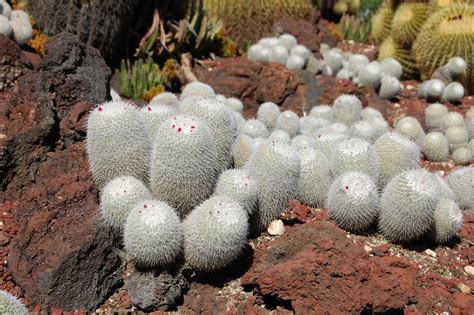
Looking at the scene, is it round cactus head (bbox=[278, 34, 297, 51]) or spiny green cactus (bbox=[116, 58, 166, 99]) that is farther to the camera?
round cactus head (bbox=[278, 34, 297, 51])

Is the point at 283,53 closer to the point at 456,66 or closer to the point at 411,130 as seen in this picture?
the point at 411,130

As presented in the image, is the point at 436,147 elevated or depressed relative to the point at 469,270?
depressed

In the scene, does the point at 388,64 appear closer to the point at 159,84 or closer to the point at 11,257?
the point at 159,84

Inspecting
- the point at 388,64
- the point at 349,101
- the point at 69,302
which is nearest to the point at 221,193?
the point at 69,302

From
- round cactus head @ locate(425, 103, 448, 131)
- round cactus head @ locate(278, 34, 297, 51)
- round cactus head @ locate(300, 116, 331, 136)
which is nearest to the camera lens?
round cactus head @ locate(300, 116, 331, 136)

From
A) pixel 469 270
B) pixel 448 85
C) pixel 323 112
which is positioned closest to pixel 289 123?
pixel 323 112

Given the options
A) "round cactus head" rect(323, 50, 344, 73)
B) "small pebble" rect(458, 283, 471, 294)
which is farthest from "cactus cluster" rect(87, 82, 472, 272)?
"round cactus head" rect(323, 50, 344, 73)

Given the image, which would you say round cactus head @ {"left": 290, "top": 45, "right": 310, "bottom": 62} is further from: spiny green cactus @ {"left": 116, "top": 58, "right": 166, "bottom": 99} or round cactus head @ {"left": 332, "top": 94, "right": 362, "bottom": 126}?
spiny green cactus @ {"left": 116, "top": 58, "right": 166, "bottom": 99}
